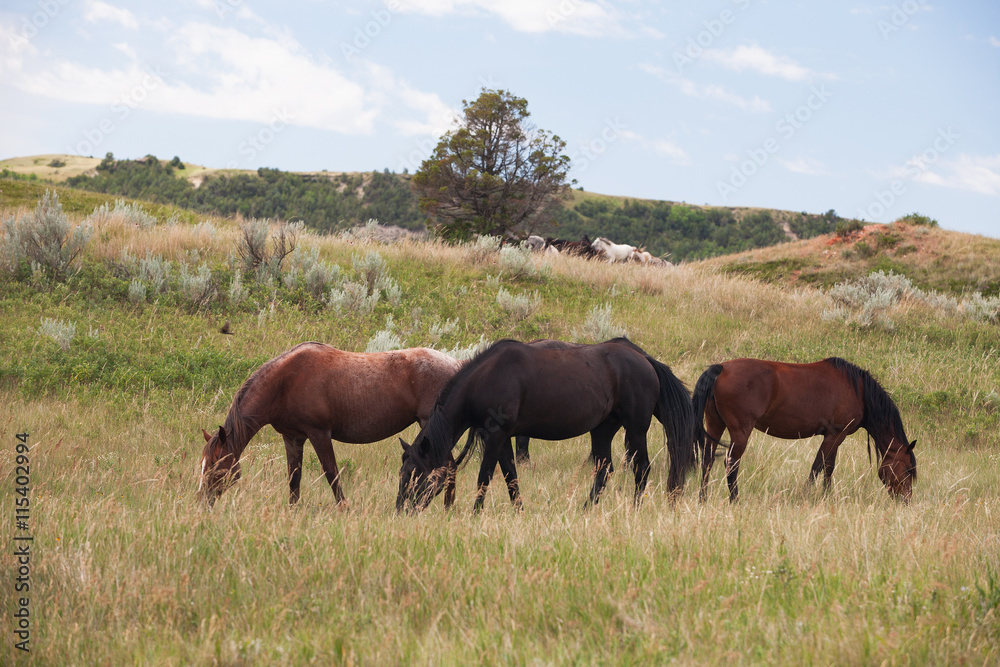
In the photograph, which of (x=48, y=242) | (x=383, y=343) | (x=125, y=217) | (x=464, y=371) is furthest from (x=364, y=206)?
(x=464, y=371)

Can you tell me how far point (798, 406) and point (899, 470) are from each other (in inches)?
44.4

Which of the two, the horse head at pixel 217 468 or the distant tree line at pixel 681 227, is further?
the distant tree line at pixel 681 227

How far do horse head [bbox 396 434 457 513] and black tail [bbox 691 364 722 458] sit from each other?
106 inches

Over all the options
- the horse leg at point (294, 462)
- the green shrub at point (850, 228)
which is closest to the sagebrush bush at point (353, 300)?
the horse leg at point (294, 462)

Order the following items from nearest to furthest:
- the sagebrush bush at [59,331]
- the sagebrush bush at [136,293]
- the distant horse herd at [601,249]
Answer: the sagebrush bush at [59,331] < the sagebrush bush at [136,293] < the distant horse herd at [601,249]

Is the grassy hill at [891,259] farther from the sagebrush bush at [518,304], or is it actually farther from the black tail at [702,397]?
the black tail at [702,397]

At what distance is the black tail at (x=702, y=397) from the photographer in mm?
6625

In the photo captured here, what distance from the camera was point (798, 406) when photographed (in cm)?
684

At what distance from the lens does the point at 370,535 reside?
169 inches

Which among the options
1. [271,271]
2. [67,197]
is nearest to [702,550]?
[271,271]

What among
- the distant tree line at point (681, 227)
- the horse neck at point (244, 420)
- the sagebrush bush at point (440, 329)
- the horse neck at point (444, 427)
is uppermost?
the distant tree line at point (681, 227)

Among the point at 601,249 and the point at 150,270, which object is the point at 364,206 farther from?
the point at 150,270

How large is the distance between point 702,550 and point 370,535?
210 centimetres

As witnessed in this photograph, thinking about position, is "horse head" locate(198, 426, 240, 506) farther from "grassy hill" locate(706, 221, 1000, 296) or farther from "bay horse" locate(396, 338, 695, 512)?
"grassy hill" locate(706, 221, 1000, 296)
